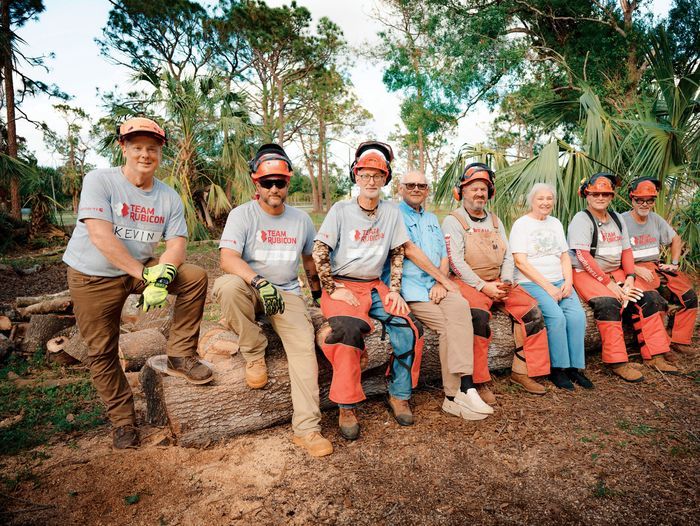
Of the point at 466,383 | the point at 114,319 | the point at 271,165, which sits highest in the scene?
the point at 271,165

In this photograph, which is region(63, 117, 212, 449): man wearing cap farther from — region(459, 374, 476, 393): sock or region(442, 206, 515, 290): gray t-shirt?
region(442, 206, 515, 290): gray t-shirt

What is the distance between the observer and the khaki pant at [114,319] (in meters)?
2.96

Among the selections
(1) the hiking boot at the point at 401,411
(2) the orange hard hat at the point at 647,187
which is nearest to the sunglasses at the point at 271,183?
(1) the hiking boot at the point at 401,411

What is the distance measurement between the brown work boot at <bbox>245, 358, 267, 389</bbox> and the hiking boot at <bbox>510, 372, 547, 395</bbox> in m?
2.40

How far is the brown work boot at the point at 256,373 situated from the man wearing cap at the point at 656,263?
3.93 meters

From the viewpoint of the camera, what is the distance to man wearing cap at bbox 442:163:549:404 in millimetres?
3643

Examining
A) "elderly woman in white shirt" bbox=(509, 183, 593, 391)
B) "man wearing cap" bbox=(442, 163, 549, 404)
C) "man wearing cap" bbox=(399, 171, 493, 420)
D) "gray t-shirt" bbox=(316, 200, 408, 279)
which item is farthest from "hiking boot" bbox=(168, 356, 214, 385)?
"elderly woman in white shirt" bbox=(509, 183, 593, 391)

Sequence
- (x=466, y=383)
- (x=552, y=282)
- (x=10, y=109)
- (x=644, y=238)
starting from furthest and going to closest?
(x=10, y=109), (x=644, y=238), (x=552, y=282), (x=466, y=383)

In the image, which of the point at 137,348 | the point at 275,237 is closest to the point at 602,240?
the point at 275,237

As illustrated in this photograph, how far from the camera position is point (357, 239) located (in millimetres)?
3539

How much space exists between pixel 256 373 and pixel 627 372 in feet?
11.6

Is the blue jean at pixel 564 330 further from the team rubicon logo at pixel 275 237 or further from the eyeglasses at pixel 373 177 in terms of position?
the team rubicon logo at pixel 275 237

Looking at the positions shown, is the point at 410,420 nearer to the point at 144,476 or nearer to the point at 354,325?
the point at 354,325

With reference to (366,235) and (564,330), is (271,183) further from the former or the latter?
(564,330)
